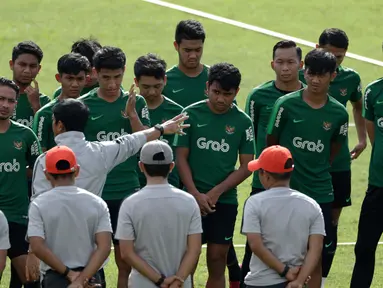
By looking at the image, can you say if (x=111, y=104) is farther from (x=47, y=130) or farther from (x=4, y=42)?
(x=4, y=42)

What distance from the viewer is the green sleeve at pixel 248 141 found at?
10352 mm

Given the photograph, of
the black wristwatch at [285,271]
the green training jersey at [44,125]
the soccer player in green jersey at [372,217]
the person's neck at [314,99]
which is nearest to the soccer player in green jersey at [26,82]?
the green training jersey at [44,125]

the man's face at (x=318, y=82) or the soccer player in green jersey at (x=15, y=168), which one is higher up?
the man's face at (x=318, y=82)

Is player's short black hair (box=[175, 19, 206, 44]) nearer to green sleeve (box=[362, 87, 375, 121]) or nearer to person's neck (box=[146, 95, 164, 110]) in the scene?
person's neck (box=[146, 95, 164, 110])

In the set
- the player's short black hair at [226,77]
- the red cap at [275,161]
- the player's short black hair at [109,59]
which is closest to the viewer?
the red cap at [275,161]

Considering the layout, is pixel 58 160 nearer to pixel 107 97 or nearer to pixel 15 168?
pixel 15 168

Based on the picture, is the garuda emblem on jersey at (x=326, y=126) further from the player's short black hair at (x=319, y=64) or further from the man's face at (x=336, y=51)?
the man's face at (x=336, y=51)

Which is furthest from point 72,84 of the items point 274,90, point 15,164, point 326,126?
point 326,126

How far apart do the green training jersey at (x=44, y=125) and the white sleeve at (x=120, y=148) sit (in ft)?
4.11

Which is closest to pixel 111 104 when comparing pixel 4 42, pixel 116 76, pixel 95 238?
pixel 116 76

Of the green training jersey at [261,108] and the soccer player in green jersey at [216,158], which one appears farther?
the green training jersey at [261,108]

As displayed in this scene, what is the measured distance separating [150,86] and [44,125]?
1106 mm

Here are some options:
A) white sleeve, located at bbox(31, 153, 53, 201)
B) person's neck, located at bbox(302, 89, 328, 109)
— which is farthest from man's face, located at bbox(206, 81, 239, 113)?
white sleeve, located at bbox(31, 153, 53, 201)

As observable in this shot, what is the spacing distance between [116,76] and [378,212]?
2904mm
